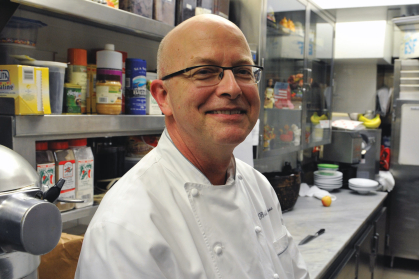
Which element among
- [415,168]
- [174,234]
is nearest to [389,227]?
[415,168]

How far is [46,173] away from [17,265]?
0.43 meters

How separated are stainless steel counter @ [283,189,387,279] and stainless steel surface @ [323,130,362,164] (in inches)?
15.8

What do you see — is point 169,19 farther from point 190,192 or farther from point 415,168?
point 415,168

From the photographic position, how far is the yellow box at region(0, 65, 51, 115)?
3.25 ft

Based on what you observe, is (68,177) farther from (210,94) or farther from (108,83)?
(210,94)

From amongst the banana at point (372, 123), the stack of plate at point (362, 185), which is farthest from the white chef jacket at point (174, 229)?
the banana at point (372, 123)

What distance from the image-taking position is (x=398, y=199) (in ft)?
12.5

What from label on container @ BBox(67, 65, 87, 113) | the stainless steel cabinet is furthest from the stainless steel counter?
label on container @ BBox(67, 65, 87, 113)

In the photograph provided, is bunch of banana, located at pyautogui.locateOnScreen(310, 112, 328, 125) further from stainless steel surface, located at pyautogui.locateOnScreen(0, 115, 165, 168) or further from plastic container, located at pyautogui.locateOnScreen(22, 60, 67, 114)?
plastic container, located at pyautogui.locateOnScreen(22, 60, 67, 114)

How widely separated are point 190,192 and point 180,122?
7.0 inches

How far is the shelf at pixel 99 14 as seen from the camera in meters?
1.02

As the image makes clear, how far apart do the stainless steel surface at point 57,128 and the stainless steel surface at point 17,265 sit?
1.19 feet

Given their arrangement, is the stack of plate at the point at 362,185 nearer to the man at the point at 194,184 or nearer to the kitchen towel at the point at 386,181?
the kitchen towel at the point at 386,181

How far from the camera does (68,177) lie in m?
1.18
